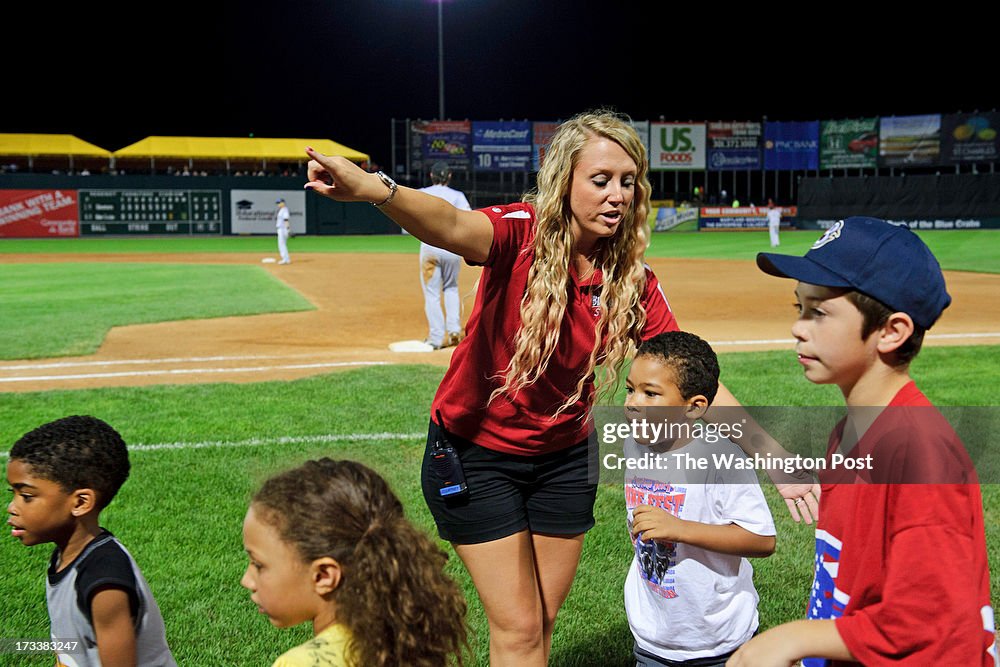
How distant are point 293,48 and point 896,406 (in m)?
71.9

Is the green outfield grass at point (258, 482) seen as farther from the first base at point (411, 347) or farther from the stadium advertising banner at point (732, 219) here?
the stadium advertising banner at point (732, 219)

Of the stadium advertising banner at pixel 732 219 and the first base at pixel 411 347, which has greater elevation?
the stadium advertising banner at pixel 732 219

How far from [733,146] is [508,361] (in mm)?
61159

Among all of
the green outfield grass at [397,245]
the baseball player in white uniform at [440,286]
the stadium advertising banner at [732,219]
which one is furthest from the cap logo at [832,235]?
the stadium advertising banner at [732,219]

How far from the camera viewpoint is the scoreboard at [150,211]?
44.2 metres

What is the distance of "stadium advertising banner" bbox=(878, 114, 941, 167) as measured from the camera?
54.6 m

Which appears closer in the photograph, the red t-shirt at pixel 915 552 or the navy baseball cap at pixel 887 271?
the red t-shirt at pixel 915 552

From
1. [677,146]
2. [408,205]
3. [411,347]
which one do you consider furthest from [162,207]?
[408,205]

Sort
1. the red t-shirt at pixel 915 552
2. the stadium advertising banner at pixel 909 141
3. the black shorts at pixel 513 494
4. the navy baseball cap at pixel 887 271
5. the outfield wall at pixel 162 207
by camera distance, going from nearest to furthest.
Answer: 1. the red t-shirt at pixel 915 552
2. the navy baseball cap at pixel 887 271
3. the black shorts at pixel 513 494
4. the outfield wall at pixel 162 207
5. the stadium advertising banner at pixel 909 141

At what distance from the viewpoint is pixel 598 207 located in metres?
2.95

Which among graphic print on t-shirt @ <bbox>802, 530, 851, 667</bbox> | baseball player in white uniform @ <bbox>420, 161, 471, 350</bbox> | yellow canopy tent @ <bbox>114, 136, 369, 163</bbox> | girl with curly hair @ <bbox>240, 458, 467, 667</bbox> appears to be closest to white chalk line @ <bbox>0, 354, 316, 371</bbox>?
baseball player in white uniform @ <bbox>420, 161, 471, 350</bbox>

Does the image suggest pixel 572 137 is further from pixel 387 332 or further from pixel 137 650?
pixel 387 332

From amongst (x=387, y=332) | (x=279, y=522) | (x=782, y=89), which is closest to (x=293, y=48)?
(x=782, y=89)

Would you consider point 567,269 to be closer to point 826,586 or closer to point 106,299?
point 826,586
